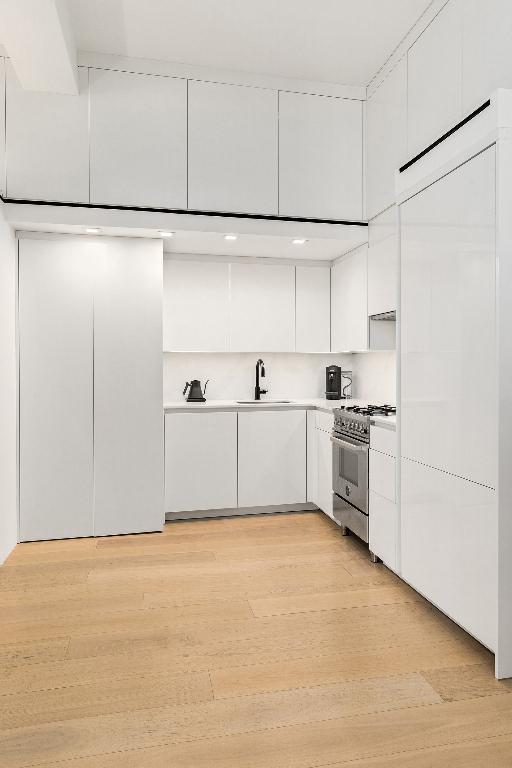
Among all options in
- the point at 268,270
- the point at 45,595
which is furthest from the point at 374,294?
the point at 45,595

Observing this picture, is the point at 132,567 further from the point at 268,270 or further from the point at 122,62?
the point at 122,62

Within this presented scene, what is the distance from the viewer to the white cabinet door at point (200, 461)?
4.07m

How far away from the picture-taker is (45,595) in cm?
287

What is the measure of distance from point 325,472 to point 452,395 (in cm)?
187

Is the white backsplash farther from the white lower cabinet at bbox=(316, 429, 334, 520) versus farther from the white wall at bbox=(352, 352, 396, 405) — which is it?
the white lower cabinet at bbox=(316, 429, 334, 520)

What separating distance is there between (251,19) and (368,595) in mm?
3254

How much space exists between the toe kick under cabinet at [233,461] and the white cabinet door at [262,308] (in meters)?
0.64

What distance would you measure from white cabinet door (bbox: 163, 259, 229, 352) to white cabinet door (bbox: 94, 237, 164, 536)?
0.54m

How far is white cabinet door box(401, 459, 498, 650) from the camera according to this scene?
2070 millimetres

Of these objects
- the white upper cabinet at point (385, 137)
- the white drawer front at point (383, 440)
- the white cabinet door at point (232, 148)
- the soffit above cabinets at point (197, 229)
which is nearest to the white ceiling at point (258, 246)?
the soffit above cabinets at point (197, 229)

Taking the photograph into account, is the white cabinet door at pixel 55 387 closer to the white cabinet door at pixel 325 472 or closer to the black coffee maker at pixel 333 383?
the white cabinet door at pixel 325 472

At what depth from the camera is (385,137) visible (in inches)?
144

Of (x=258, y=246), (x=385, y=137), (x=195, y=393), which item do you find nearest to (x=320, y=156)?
(x=385, y=137)

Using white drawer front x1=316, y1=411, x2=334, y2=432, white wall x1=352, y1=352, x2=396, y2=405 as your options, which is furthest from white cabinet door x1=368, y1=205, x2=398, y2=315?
white drawer front x1=316, y1=411, x2=334, y2=432
